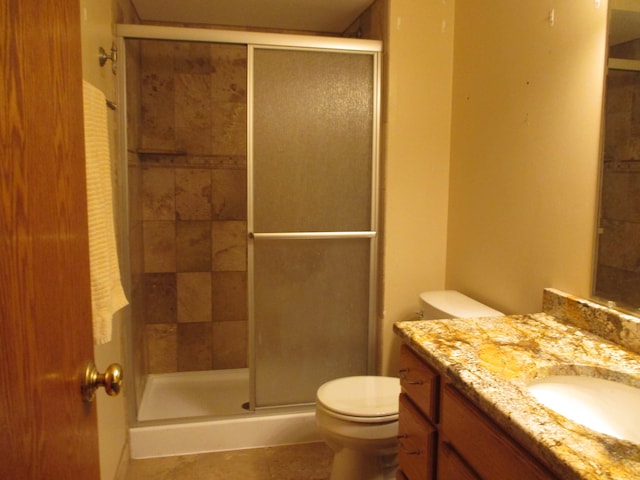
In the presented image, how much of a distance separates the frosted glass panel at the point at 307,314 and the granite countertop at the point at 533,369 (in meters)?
1.02

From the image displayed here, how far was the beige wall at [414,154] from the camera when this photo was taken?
2404 millimetres

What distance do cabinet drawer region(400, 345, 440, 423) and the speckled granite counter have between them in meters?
0.05

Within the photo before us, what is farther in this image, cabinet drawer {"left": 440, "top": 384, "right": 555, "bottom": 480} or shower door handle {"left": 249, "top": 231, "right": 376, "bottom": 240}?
shower door handle {"left": 249, "top": 231, "right": 376, "bottom": 240}

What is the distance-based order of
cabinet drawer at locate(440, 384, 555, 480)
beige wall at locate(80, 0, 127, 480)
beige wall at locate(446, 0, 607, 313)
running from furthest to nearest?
beige wall at locate(80, 0, 127, 480) → beige wall at locate(446, 0, 607, 313) → cabinet drawer at locate(440, 384, 555, 480)

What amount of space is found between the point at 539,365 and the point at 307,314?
1451 mm

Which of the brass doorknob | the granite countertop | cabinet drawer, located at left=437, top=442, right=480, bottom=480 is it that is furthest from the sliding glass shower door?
the brass doorknob

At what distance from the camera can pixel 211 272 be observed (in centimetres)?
323

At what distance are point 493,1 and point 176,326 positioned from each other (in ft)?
8.41

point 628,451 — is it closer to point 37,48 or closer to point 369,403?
point 37,48

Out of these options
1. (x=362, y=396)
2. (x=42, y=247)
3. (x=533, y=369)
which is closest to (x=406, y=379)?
(x=533, y=369)

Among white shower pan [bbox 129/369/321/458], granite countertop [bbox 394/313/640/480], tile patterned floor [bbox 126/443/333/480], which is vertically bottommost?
tile patterned floor [bbox 126/443/333/480]

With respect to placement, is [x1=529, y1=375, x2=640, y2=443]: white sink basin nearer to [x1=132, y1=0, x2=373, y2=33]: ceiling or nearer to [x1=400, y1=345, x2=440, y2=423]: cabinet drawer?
[x1=400, y1=345, x2=440, y2=423]: cabinet drawer

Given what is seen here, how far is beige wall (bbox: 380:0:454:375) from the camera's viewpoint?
240cm

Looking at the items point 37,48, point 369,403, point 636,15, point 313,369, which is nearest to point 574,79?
point 636,15
